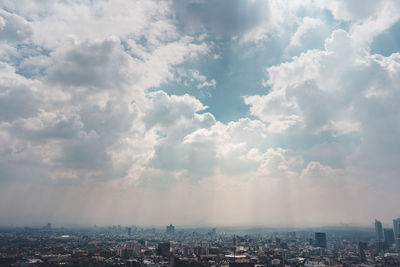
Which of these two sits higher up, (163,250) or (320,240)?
(163,250)

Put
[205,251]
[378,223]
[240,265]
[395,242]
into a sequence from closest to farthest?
1. [240,265]
2. [205,251]
3. [395,242]
4. [378,223]

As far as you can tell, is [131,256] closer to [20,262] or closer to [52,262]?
[52,262]

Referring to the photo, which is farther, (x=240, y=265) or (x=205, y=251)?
(x=205, y=251)

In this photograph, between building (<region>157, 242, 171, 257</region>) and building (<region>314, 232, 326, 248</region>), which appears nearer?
building (<region>157, 242, 171, 257</region>)

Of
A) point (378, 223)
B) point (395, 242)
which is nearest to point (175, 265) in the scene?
point (395, 242)

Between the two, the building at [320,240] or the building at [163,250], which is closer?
the building at [163,250]

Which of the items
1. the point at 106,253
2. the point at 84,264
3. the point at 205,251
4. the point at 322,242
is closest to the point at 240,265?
the point at 84,264

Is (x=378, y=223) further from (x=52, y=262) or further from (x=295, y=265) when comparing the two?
(x=52, y=262)

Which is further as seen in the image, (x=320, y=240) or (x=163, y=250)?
(x=320, y=240)

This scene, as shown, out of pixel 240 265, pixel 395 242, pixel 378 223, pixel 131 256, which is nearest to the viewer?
pixel 240 265
